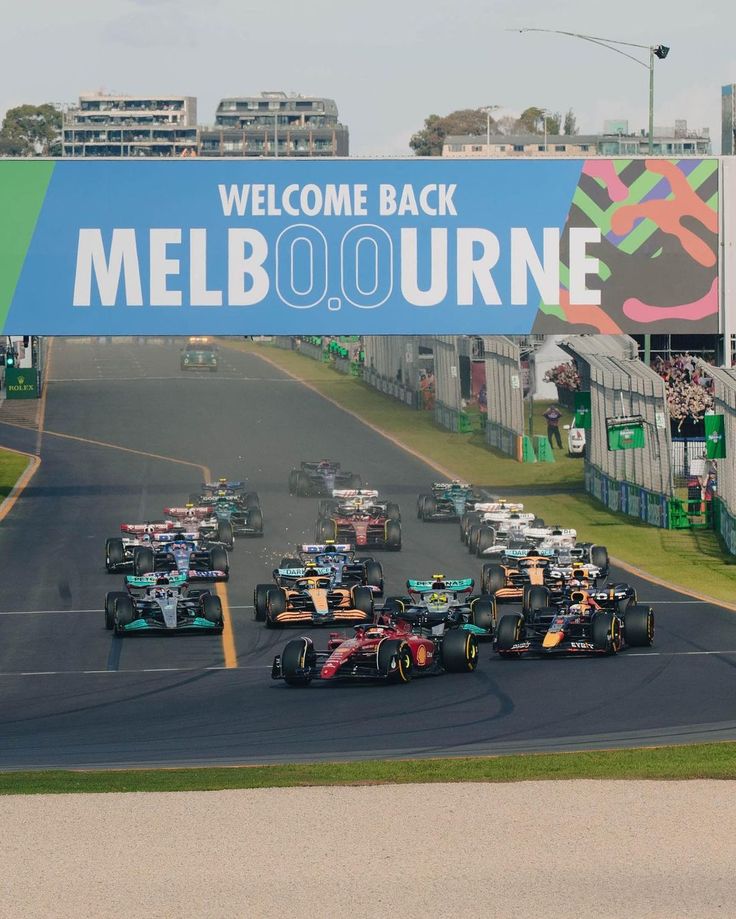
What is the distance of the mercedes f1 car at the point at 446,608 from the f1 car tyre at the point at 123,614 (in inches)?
191

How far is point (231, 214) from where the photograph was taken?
38.1 meters

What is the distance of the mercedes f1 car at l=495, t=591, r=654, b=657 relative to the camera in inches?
1118

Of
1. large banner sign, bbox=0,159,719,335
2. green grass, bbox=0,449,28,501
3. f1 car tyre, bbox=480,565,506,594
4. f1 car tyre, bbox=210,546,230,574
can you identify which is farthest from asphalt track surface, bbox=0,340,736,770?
large banner sign, bbox=0,159,719,335

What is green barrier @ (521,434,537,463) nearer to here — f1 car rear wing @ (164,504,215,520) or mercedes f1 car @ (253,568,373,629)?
f1 car rear wing @ (164,504,215,520)

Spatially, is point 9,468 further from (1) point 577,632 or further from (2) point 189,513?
(1) point 577,632

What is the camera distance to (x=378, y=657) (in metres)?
26.4

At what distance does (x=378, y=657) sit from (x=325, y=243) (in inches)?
569

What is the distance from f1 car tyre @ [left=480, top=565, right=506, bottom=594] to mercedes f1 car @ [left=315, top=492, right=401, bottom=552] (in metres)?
8.04

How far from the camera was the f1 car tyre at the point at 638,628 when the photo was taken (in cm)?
2912

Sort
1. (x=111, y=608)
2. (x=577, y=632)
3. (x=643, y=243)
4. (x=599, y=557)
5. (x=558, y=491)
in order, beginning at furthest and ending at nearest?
Answer: (x=558, y=491), (x=643, y=243), (x=599, y=557), (x=111, y=608), (x=577, y=632)

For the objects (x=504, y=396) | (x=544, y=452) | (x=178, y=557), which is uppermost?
(x=504, y=396)

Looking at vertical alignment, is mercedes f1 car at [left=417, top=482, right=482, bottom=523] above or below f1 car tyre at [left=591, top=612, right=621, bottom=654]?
above

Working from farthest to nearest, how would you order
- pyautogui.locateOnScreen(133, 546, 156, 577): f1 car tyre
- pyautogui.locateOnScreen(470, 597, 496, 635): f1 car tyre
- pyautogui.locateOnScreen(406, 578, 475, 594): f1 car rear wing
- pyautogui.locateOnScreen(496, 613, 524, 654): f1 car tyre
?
pyautogui.locateOnScreen(133, 546, 156, 577): f1 car tyre, pyautogui.locateOnScreen(406, 578, 475, 594): f1 car rear wing, pyautogui.locateOnScreen(470, 597, 496, 635): f1 car tyre, pyautogui.locateOnScreen(496, 613, 524, 654): f1 car tyre

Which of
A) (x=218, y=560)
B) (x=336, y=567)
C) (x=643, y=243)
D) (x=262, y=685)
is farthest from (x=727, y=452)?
(x=262, y=685)
